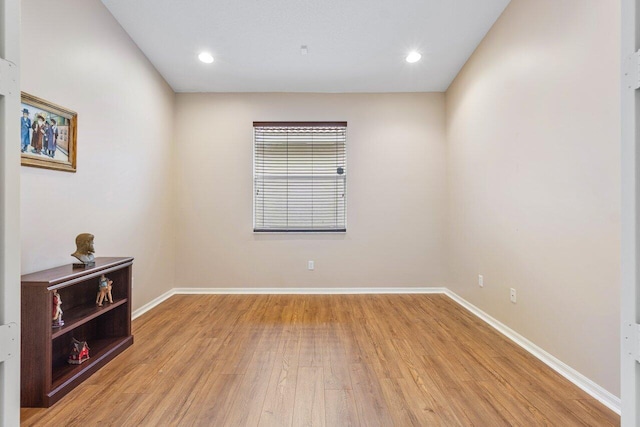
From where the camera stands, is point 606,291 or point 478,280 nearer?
point 606,291

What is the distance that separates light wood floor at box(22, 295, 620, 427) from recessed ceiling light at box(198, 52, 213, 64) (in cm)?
276

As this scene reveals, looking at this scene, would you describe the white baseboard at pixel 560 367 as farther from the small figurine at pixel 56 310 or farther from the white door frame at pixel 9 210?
the small figurine at pixel 56 310

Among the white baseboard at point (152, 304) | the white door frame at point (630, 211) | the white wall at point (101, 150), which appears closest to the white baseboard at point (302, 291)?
the white baseboard at point (152, 304)

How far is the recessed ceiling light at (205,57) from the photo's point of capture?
311 centimetres

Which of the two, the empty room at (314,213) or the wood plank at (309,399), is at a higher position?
the empty room at (314,213)

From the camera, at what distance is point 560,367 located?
1.95 m

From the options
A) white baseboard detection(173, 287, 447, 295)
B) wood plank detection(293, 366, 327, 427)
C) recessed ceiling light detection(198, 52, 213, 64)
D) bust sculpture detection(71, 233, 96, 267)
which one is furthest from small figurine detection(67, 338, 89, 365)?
recessed ceiling light detection(198, 52, 213, 64)

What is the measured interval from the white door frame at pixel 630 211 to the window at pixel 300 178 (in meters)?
3.09

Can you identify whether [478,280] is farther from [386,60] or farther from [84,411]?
[84,411]

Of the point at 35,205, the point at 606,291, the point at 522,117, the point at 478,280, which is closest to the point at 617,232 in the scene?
the point at 606,291

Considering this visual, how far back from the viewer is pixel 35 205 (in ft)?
6.20

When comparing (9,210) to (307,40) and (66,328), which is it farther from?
(307,40)

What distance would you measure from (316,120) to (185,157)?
5.95 ft

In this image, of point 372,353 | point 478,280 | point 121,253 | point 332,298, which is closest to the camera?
point 372,353
